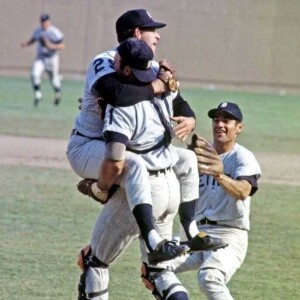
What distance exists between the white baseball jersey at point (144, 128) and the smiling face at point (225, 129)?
129 cm

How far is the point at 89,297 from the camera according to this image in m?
6.29

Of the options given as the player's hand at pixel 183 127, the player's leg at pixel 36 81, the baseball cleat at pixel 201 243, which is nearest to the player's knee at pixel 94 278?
the baseball cleat at pixel 201 243

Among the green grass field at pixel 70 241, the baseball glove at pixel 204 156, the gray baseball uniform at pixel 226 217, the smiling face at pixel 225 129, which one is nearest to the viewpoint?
the baseball glove at pixel 204 156

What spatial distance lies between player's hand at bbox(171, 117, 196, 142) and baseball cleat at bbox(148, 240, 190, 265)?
2.41 feet

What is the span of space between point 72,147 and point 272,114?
Result: 21196mm

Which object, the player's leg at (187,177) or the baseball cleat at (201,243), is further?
the player's leg at (187,177)

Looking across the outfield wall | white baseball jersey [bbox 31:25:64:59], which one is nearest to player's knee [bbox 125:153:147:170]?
white baseball jersey [bbox 31:25:64:59]

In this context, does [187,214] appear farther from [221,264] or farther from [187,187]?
[221,264]

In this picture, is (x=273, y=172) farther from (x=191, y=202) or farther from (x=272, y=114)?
(x=272, y=114)

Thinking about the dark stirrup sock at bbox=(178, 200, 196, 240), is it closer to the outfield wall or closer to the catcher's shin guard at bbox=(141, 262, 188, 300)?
the catcher's shin guard at bbox=(141, 262, 188, 300)

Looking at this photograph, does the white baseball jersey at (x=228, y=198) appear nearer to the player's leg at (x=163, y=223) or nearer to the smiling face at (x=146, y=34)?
the player's leg at (x=163, y=223)

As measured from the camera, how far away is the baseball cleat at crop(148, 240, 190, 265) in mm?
5688

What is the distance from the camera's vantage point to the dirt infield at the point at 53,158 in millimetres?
15336

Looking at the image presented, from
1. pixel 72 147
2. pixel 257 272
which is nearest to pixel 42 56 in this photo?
pixel 257 272
